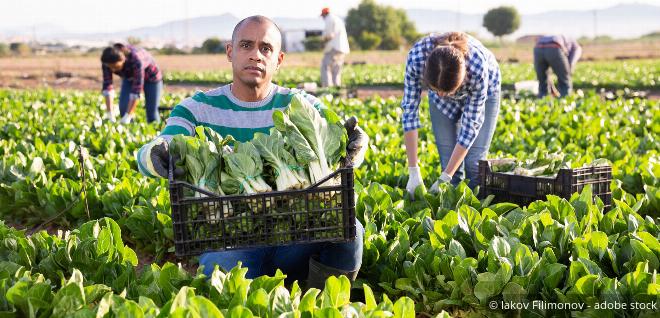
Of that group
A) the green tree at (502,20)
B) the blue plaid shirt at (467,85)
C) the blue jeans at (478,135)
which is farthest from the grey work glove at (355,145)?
the green tree at (502,20)

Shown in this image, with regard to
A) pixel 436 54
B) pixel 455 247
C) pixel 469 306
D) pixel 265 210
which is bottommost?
pixel 469 306

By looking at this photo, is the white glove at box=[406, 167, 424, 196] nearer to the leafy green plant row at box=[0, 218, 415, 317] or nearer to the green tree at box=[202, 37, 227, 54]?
the leafy green plant row at box=[0, 218, 415, 317]

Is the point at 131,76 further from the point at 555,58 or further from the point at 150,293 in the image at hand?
the point at 555,58

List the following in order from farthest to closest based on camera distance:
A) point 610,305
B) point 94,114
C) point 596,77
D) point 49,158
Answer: point 596,77
point 94,114
point 49,158
point 610,305

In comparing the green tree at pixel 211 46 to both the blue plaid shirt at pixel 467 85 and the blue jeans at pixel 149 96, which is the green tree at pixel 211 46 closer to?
the blue jeans at pixel 149 96

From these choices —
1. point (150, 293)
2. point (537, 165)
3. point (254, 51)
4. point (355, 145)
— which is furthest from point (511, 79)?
point (150, 293)

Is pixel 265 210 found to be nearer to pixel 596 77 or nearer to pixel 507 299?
pixel 507 299

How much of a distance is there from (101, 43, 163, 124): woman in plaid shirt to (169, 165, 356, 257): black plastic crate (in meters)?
7.13

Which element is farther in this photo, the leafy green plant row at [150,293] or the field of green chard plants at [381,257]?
the field of green chard plants at [381,257]

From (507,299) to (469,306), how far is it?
0.32 m

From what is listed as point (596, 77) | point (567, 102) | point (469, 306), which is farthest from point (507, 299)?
point (596, 77)

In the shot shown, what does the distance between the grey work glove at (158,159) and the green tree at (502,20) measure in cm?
15283

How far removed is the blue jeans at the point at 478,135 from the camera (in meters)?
5.86

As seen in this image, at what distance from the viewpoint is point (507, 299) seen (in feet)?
12.0
